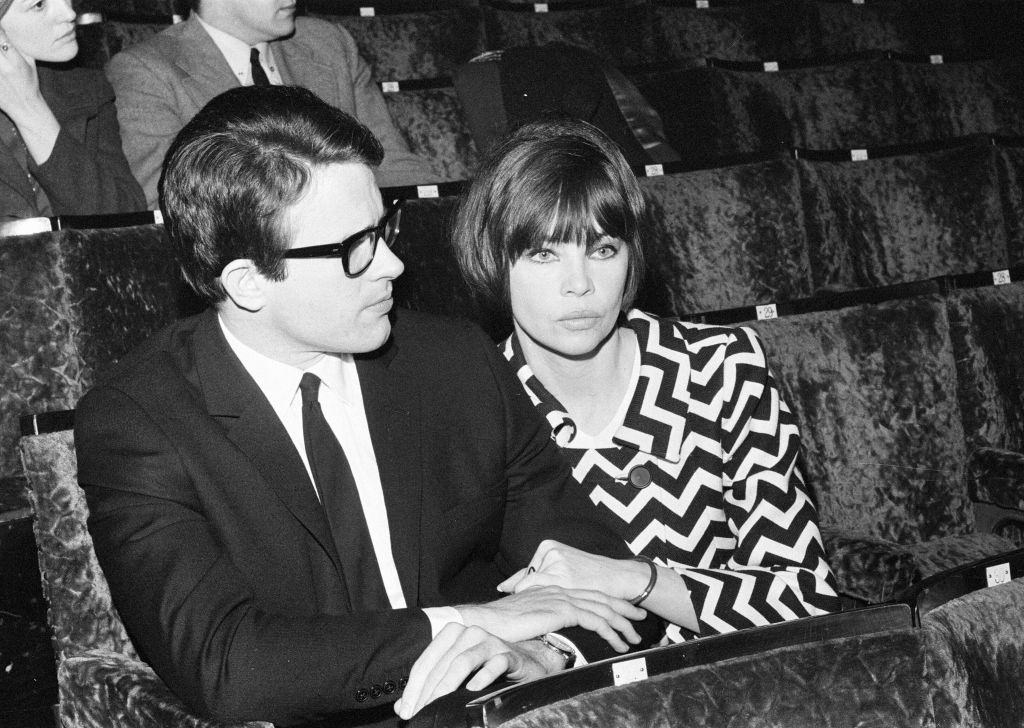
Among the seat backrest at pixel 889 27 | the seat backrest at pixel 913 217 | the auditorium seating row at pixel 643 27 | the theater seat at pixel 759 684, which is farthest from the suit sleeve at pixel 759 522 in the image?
the seat backrest at pixel 889 27

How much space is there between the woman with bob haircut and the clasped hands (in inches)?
2.8

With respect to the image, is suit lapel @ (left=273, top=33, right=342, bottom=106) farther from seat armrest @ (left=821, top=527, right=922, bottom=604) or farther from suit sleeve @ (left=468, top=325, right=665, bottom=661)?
seat armrest @ (left=821, top=527, right=922, bottom=604)

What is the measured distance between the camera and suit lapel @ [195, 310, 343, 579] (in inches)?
27.3

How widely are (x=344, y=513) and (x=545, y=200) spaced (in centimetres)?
29

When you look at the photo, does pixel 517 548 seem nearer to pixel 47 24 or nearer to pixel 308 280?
pixel 308 280

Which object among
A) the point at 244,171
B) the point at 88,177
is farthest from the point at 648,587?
the point at 88,177

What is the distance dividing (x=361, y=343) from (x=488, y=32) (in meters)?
1.43

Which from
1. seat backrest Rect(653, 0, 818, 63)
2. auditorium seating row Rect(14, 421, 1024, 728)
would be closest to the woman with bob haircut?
auditorium seating row Rect(14, 421, 1024, 728)

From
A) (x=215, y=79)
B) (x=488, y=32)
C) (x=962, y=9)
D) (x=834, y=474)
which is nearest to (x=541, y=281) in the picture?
(x=834, y=474)

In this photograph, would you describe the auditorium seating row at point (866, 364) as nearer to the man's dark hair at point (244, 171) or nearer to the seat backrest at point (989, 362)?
the seat backrest at point (989, 362)

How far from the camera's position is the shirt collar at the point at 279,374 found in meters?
0.74

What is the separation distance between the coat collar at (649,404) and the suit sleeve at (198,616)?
271 millimetres

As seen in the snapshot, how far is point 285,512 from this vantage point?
690 mm

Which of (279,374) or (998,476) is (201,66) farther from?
(998,476)
